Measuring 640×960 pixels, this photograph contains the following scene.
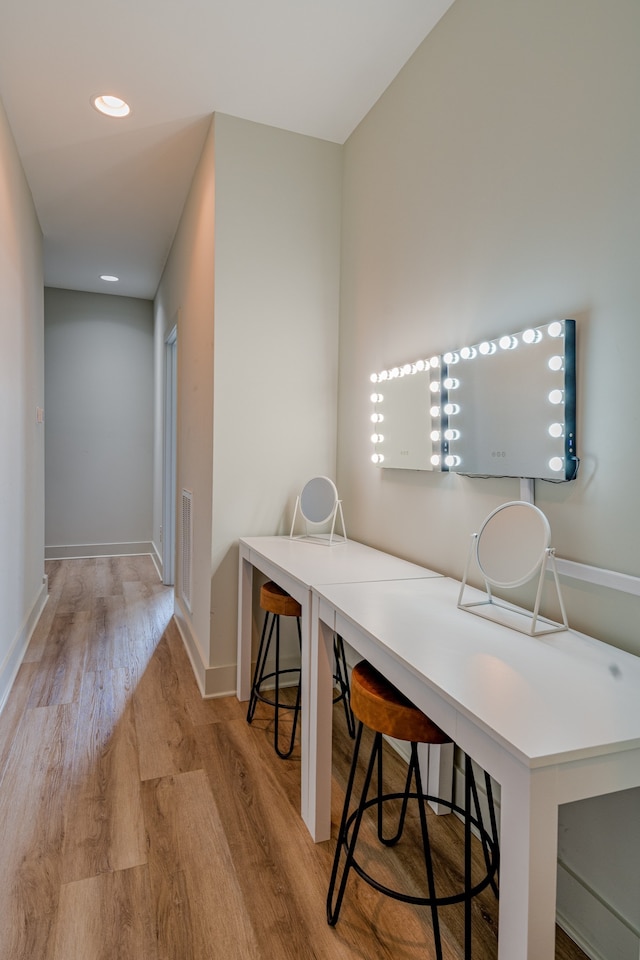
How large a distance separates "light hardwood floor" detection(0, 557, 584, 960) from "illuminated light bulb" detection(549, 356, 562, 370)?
4.62 feet

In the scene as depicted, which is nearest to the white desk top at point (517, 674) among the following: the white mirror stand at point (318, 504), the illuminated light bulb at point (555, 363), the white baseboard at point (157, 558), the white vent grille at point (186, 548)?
the illuminated light bulb at point (555, 363)

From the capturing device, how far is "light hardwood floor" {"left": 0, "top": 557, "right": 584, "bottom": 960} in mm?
1295

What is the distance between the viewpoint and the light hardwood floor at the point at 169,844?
4.25 feet

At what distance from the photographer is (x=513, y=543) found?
1.43 metres

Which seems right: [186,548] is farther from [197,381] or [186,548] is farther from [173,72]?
[173,72]

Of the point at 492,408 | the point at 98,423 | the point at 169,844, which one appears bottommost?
the point at 169,844

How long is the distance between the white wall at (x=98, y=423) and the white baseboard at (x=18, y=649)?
191cm

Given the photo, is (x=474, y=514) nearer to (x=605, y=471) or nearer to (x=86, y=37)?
(x=605, y=471)

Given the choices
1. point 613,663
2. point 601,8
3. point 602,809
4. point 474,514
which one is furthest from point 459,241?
point 602,809

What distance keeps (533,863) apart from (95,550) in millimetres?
5625

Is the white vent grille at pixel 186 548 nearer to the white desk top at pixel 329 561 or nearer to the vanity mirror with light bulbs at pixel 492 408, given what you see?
the white desk top at pixel 329 561

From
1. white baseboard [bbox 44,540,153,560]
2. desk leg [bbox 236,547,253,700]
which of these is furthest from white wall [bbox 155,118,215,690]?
white baseboard [bbox 44,540,153,560]

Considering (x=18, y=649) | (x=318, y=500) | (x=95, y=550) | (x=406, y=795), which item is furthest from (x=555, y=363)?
(x=95, y=550)

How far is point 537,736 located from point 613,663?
401 mm
